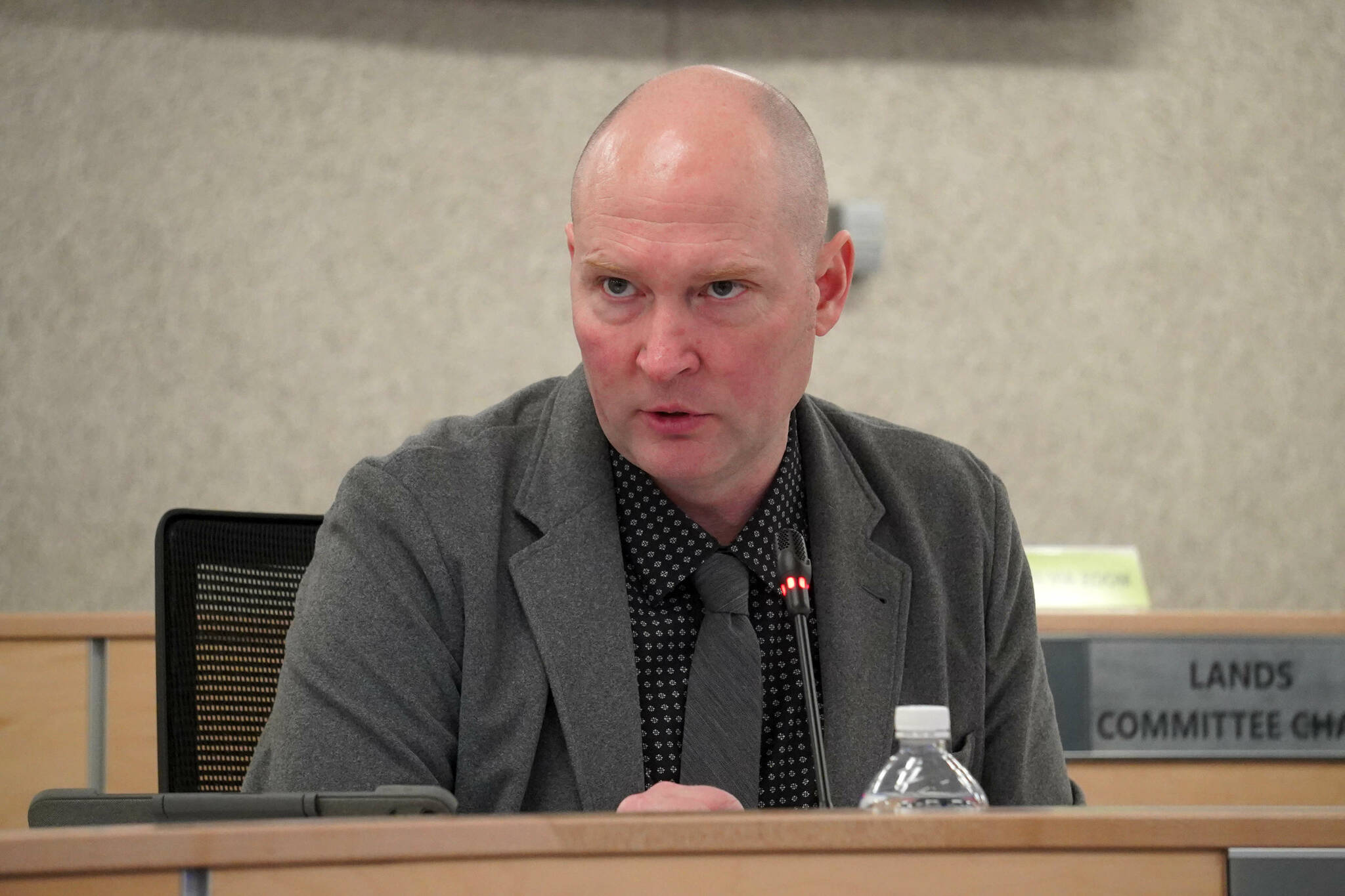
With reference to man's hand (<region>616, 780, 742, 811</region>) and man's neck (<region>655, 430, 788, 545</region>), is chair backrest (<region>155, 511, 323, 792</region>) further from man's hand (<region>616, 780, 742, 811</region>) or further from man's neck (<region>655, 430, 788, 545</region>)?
man's hand (<region>616, 780, 742, 811</region>)

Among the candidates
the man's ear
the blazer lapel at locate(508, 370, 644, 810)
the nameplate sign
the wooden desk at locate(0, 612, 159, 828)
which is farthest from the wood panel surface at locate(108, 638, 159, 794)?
the nameplate sign

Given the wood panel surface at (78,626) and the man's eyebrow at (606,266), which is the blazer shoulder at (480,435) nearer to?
the man's eyebrow at (606,266)

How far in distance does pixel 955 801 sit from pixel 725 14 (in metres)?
2.52

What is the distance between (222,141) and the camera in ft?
10.0

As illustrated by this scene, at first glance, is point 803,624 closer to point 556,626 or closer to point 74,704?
point 556,626

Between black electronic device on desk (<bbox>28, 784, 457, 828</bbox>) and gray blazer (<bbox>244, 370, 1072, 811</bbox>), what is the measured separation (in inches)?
17.7

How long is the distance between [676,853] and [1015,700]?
930mm

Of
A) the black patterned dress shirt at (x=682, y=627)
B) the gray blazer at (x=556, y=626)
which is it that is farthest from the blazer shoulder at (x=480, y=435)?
the black patterned dress shirt at (x=682, y=627)

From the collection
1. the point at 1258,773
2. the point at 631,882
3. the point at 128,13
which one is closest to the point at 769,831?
the point at 631,882

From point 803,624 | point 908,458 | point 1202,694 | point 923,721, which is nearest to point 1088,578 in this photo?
point 1202,694

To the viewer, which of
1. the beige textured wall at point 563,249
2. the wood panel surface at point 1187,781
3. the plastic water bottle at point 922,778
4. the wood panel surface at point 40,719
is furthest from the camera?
the beige textured wall at point 563,249

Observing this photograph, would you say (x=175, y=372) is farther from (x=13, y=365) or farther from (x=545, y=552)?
(x=545, y=552)

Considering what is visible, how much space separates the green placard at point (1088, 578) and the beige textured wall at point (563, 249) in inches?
20.1

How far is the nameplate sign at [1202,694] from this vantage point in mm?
2238
